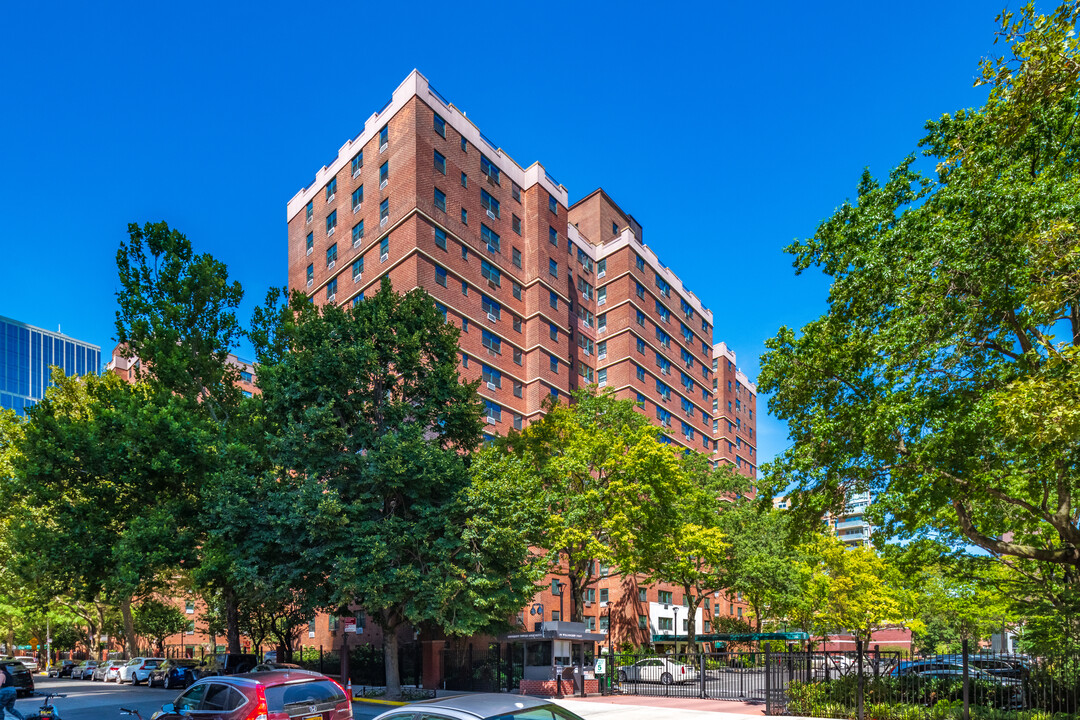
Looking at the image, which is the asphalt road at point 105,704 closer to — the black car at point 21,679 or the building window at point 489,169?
the black car at point 21,679

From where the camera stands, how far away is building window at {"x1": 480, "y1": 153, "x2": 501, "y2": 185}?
51.3 meters

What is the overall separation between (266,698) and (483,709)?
590cm

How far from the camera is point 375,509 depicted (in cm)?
2675

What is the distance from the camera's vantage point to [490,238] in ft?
167

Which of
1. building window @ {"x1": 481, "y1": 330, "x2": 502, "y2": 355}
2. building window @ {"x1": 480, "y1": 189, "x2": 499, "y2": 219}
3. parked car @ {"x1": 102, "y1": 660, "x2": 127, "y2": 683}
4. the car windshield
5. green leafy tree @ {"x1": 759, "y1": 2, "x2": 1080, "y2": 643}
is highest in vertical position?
building window @ {"x1": 480, "y1": 189, "x2": 499, "y2": 219}

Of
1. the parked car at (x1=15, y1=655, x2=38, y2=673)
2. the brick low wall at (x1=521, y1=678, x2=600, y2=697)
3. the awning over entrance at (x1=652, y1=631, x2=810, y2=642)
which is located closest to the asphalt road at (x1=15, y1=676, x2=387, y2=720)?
the parked car at (x1=15, y1=655, x2=38, y2=673)

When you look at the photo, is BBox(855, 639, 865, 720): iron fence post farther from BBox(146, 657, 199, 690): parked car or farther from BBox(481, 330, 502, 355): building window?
BBox(481, 330, 502, 355): building window

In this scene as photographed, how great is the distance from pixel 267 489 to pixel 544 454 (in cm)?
1512

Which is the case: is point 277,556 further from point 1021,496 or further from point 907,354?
point 1021,496

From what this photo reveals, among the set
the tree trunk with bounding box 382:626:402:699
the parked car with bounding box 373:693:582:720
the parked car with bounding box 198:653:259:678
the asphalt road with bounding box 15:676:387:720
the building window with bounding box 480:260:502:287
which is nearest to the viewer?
the parked car with bounding box 373:693:582:720

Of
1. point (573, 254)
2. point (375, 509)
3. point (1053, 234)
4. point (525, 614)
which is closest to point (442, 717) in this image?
point (1053, 234)

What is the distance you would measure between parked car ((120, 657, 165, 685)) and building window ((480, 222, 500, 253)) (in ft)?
103

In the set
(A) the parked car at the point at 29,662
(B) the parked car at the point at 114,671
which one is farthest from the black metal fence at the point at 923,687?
(B) the parked car at the point at 114,671

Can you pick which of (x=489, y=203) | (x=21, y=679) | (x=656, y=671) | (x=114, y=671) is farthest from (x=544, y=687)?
(x=489, y=203)
